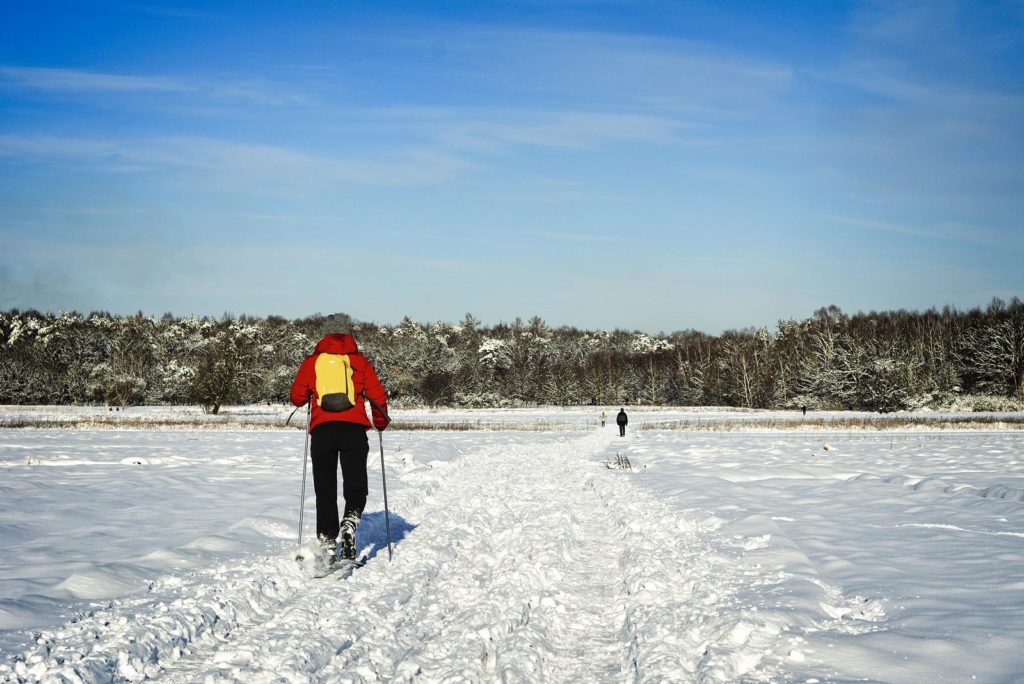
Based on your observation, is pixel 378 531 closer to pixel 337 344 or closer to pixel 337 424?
pixel 337 424

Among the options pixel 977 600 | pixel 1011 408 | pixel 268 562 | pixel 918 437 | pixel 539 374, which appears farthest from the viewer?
pixel 539 374

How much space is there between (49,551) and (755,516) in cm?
828

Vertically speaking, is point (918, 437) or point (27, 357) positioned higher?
point (27, 357)

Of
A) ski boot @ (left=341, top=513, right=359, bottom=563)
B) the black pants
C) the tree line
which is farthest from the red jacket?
the tree line

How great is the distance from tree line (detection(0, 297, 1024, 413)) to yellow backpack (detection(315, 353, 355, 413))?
50515mm

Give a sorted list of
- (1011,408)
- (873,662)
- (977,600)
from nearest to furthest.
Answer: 1. (873,662)
2. (977,600)
3. (1011,408)

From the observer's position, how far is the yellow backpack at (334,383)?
7492mm

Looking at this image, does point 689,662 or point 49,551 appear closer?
point 689,662

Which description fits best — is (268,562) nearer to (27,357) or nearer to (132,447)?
(132,447)

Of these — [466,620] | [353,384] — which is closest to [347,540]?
[353,384]

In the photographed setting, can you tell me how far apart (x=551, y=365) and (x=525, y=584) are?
308 feet

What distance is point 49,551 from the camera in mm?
7434

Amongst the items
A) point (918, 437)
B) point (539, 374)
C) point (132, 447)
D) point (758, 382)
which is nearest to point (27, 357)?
point (539, 374)

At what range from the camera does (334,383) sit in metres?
7.56
